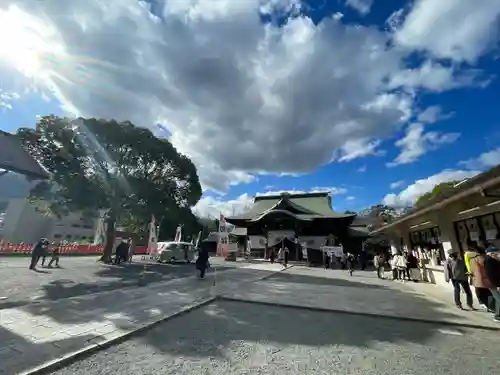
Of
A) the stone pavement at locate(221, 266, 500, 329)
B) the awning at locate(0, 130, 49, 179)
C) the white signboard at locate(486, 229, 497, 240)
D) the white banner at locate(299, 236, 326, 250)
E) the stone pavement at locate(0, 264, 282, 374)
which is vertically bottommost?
the stone pavement at locate(0, 264, 282, 374)

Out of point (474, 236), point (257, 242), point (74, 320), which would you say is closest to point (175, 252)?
point (257, 242)

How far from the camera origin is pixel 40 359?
3432mm

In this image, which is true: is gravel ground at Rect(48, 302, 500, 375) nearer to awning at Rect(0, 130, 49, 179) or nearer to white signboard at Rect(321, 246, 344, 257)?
awning at Rect(0, 130, 49, 179)

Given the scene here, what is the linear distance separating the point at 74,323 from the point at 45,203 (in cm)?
1542

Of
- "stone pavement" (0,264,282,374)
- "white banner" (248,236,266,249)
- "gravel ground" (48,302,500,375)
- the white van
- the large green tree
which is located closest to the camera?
"gravel ground" (48,302,500,375)

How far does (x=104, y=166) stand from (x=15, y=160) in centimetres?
1018

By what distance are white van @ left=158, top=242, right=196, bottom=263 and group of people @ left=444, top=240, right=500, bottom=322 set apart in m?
17.0

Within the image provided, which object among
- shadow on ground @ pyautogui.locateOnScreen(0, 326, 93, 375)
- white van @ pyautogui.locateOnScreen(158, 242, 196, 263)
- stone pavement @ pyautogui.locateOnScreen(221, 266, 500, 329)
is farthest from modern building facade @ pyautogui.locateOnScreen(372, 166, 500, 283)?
white van @ pyautogui.locateOnScreen(158, 242, 196, 263)

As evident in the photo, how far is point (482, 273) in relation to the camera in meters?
6.23

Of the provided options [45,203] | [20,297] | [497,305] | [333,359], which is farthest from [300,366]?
[45,203]

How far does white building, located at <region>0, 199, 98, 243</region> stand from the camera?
46.2 meters

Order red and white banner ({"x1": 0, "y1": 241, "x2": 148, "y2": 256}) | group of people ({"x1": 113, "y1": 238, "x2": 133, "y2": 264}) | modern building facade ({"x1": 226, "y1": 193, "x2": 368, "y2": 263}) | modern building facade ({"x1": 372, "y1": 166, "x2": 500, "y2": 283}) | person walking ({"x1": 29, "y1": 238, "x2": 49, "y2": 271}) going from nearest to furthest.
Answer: modern building facade ({"x1": 372, "y1": 166, "x2": 500, "y2": 283}), person walking ({"x1": 29, "y1": 238, "x2": 49, "y2": 271}), group of people ({"x1": 113, "y1": 238, "x2": 133, "y2": 264}), red and white banner ({"x1": 0, "y1": 241, "x2": 148, "y2": 256}), modern building facade ({"x1": 226, "y1": 193, "x2": 368, "y2": 263})

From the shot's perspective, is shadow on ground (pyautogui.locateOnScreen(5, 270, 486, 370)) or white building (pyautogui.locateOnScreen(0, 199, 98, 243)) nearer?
shadow on ground (pyautogui.locateOnScreen(5, 270, 486, 370))

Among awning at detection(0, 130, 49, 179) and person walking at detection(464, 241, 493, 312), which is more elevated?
awning at detection(0, 130, 49, 179)
